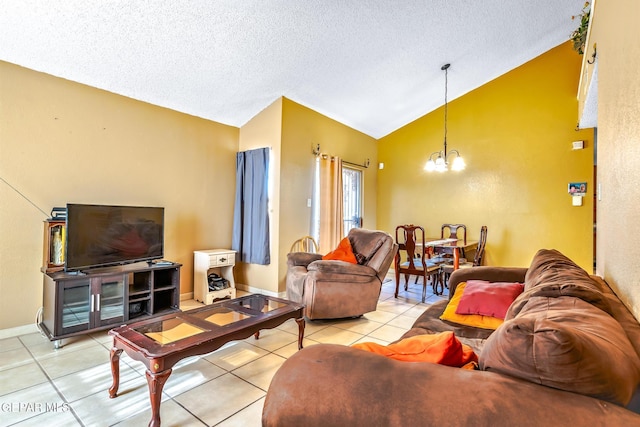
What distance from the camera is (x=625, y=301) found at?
1.38 meters

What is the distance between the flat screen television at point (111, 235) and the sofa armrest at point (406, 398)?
2718 mm

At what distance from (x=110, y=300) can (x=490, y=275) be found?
336 cm

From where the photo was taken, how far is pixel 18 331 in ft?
9.16

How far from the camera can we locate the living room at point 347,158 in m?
1.94

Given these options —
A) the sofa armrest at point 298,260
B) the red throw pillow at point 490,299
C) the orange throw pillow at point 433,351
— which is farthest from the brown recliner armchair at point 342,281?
the orange throw pillow at point 433,351

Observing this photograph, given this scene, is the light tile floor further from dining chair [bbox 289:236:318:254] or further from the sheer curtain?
the sheer curtain

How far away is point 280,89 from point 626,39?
128 inches

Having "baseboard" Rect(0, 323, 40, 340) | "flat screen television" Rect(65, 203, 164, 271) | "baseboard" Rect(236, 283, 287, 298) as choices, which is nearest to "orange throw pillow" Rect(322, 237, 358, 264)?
"baseboard" Rect(236, 283, 287, 298)

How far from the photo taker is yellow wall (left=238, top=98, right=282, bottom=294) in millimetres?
4145

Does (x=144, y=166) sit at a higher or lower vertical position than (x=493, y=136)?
lower

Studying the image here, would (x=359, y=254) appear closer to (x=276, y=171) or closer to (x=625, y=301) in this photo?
(x=276, y=171)

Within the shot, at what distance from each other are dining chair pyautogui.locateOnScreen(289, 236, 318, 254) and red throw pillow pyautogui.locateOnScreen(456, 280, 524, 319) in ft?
8.38

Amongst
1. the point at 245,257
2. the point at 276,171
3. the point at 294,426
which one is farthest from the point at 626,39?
the point at 245,257

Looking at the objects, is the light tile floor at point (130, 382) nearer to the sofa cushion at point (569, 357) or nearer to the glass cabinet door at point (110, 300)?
the glass cabinet door at point (110, 300)
